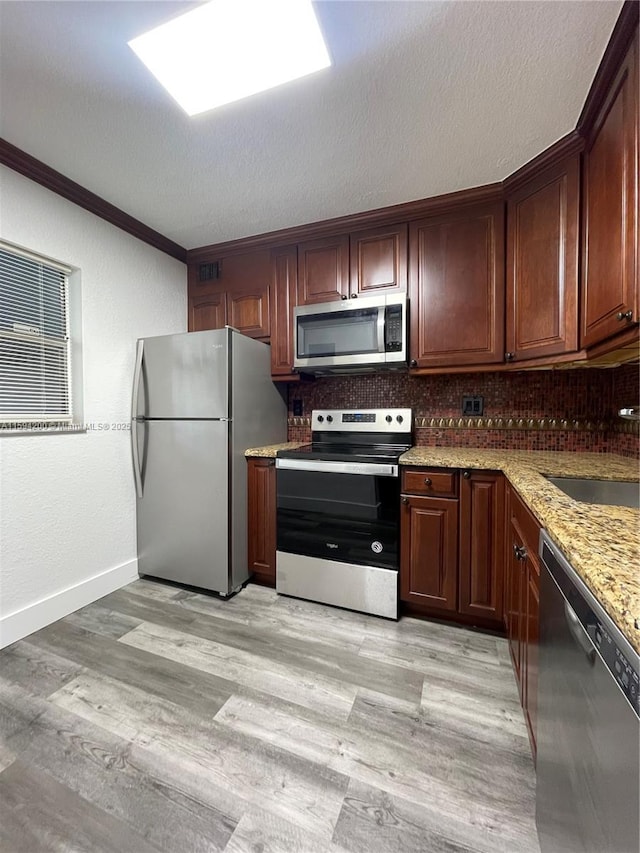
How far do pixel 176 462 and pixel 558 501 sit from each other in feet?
6.67

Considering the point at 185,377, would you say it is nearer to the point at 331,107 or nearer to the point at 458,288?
the point at 331,107

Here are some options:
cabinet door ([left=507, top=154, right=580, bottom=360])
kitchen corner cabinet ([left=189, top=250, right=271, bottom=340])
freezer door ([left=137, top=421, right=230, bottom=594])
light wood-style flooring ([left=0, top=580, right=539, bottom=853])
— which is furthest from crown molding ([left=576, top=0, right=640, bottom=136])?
light wood-style flooring ([left=0, top=580, right=539, bottom=853])

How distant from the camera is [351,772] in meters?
1.11

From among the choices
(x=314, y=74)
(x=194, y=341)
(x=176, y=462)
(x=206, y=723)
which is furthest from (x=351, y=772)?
(x=314, y=74)

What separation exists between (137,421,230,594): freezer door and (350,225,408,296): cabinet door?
1.27 meters

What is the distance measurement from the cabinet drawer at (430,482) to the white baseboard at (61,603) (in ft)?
6.22

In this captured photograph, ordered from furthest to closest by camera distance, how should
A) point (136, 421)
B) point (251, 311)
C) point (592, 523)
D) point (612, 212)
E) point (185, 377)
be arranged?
point (251, 311)
point (136, 421)
point (185, 377)
point (612, 212)
point (592, 523)

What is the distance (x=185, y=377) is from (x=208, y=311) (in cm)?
80

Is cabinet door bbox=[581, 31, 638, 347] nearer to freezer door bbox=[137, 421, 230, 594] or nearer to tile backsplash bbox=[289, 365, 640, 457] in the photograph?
tile backsplash bbox=[289, 365, 640, 457]

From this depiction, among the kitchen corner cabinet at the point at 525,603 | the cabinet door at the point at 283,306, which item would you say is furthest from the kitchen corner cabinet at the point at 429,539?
the cabinet door at the point at 283,306

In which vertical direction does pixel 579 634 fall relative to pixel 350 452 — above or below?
below

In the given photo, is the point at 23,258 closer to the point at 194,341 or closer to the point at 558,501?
the point at 194,341

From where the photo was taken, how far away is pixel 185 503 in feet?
7.34

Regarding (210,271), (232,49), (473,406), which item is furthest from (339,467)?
(210,271)
